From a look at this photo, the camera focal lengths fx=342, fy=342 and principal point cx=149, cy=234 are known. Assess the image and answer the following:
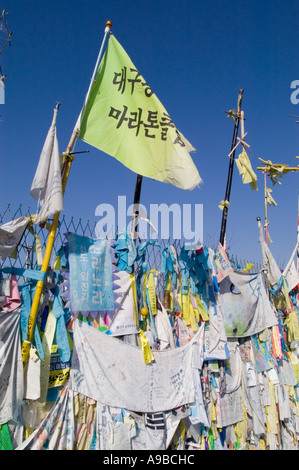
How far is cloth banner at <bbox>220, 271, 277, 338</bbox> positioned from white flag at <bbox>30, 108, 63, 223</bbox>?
3041 mm

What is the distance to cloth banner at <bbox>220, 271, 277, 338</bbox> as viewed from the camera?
5172 millimetres

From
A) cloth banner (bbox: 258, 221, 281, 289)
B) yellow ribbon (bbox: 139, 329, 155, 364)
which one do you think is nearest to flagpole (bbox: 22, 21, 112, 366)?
yellow ribbon (bbox: 139, 329, 155, 364)

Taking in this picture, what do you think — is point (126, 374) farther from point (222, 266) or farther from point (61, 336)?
point (222, 266)

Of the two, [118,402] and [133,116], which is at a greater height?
[133,116]

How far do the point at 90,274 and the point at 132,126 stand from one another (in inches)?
65.4

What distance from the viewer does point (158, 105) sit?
3955 mm

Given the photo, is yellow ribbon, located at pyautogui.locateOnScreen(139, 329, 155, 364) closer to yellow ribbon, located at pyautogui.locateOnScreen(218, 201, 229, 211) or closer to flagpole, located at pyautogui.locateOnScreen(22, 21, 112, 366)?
flagpole, located at pyautogui.locateOnScreen(22, 21, 112, 366)

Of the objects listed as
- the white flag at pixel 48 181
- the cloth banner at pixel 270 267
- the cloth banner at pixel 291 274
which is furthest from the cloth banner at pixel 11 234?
the cloth banner at pixel 291 274

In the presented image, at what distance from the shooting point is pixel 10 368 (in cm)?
304

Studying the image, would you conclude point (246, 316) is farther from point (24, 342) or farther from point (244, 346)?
point (24, 342)

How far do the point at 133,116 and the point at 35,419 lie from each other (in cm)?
321

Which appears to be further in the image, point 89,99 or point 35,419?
point 89,99

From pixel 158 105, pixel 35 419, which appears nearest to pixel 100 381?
pixel 35 419

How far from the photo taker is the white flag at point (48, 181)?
10.6ft
